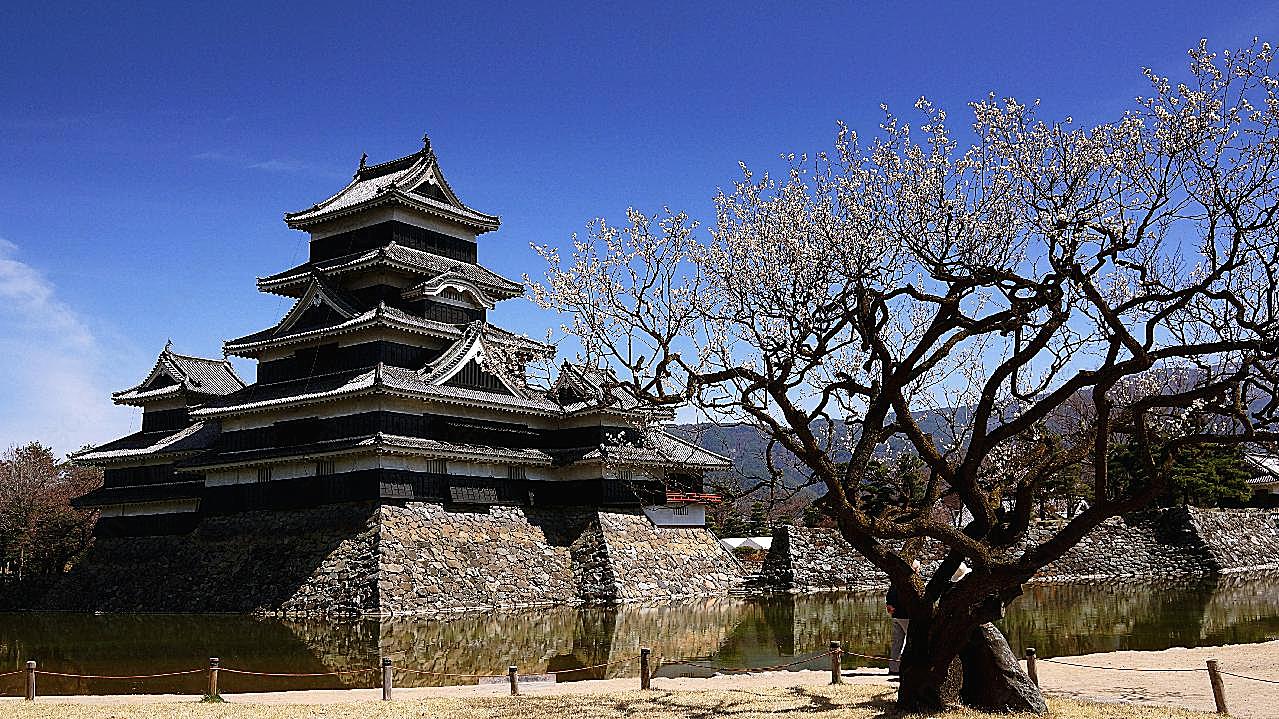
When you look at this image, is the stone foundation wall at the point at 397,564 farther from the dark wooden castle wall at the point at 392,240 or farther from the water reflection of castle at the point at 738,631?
the dark wooden castle wall at the point at 392,240

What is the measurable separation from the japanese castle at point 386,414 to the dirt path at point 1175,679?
1496 cm

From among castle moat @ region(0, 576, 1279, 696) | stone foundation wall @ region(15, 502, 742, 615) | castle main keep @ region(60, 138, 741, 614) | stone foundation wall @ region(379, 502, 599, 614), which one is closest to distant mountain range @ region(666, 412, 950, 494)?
castle main keep @ region(60, 138, 741, 614)

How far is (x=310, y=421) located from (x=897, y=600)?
24.7m

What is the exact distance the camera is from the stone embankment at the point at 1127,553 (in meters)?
37.3

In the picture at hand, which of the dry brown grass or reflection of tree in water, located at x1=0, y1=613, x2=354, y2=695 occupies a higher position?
reflection of tree in water, located at x1=0, y1=613, x2=354, y2=695

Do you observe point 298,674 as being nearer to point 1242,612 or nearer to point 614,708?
point 614,708

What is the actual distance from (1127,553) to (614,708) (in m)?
33.6

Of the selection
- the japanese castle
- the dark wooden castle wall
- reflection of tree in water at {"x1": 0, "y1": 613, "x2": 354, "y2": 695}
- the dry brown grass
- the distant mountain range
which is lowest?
the dry brown grass

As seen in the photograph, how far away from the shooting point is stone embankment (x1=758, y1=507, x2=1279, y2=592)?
37.3 meters

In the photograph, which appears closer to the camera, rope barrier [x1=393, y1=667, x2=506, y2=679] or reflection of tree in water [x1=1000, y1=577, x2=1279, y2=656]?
rope barrier [x1=393, y1=667, x2=506, y2=679]

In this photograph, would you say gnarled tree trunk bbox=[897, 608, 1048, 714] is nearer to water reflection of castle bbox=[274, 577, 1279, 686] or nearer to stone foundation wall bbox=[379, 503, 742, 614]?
water reflection of castle bbox=[274, 577, 1279, 686]

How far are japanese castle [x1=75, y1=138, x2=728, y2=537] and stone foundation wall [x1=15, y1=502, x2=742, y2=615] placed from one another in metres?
0.73

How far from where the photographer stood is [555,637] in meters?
24.1

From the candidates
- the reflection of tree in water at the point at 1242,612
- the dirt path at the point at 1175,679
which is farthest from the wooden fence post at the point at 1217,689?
the reflection of tree in water at the point at 1242,612
